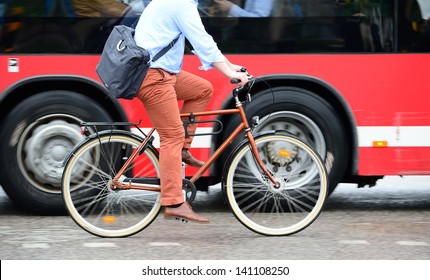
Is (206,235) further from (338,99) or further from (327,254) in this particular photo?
(338,99)

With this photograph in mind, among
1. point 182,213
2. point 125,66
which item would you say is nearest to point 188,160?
point 182,213

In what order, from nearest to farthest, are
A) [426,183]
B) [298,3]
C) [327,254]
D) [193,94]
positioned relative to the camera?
1. [327,254]
2. [193,94]
3. [298,3]
4. [426,183]

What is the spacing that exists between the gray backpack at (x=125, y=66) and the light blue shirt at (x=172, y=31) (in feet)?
0.25

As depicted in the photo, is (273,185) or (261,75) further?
(261,75)

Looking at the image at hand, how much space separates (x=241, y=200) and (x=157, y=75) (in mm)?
1064

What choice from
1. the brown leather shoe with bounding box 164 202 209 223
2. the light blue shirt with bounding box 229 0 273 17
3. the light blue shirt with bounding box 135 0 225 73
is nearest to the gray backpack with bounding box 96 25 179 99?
the light blue shirt with bounding box 135 0 225 73

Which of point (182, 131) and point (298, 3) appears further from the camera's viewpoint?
point (298, 3)

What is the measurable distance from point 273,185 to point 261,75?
121 centimetres

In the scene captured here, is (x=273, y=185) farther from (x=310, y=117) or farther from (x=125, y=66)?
(x=125, y=66)

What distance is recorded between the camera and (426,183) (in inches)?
404

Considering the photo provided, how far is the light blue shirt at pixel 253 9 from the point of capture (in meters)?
7.94

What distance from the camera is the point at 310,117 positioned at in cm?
805

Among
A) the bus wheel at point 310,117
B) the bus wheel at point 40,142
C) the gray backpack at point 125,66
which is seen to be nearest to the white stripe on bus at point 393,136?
the bus wheel at point 310,117

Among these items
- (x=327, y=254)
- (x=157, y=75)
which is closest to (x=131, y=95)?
(x=157, y=75)
